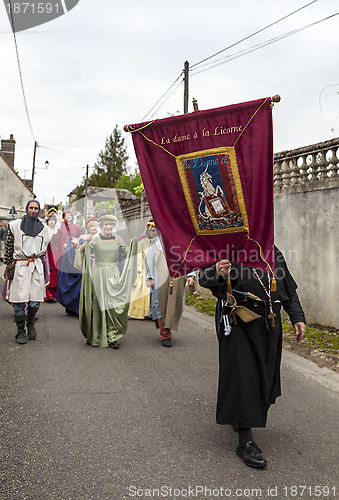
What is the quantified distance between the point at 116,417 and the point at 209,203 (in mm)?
2063

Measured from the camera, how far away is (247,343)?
11.7ft

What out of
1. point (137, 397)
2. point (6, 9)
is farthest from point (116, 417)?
point (6, 9)

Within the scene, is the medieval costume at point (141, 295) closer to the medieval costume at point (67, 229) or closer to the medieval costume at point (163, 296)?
the medieval costume at point (163, 296)

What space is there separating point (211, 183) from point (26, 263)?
462 cm

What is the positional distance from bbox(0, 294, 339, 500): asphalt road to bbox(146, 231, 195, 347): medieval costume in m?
0.92

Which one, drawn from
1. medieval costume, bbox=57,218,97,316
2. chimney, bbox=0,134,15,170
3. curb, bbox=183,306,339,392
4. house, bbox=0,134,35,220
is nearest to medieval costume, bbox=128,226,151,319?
medieval costume, bbox=57,218,97,316

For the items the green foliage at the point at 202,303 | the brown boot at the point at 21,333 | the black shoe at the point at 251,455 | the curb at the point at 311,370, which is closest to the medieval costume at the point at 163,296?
the curb at the point at 311,370

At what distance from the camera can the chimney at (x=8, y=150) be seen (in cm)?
5031

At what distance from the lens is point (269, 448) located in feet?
11.9

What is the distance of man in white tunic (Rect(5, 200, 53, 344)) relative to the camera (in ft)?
23.4

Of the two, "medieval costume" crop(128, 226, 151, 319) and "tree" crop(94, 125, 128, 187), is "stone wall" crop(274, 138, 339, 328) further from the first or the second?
"tree" crop(94, 125, 128, 187)

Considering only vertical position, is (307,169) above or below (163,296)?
above

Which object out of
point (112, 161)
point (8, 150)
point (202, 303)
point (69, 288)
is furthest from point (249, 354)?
point (112, 161)

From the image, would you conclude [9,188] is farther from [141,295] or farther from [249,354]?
[249,354]
